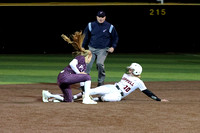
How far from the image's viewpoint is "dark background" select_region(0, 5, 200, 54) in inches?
1116

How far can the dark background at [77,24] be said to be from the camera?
28.3 meters

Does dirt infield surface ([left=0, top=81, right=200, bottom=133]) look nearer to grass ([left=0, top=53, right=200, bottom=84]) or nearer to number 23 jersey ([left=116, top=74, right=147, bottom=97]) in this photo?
number 23 jersey ([left=116, top=74, right=147, bottom=97])

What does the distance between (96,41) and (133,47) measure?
57.4 feet

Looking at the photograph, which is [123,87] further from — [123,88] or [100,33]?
[100,33]

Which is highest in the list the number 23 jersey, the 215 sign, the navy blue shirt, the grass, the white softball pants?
the navy blue shirt

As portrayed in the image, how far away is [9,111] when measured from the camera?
27.7 feet

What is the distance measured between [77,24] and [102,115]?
823 inches

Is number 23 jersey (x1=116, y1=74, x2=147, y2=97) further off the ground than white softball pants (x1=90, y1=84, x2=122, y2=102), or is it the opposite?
number 23 jersey (x1=116, y1=74, x2=147, y2=97)

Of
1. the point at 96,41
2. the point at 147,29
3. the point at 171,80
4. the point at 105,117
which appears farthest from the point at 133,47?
the point at 105,117

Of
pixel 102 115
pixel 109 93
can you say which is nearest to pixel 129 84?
pixel 109 93

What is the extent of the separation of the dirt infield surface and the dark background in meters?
17.9

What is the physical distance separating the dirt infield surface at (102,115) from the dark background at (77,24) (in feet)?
58.7

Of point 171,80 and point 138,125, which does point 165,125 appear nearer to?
point 138,125

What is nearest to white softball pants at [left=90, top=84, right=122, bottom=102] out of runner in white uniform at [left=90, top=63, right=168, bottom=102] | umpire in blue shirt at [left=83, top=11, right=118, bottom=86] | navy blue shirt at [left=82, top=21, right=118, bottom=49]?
runner in white uniform at [left=90, top=63, right=168, bottom=102]
